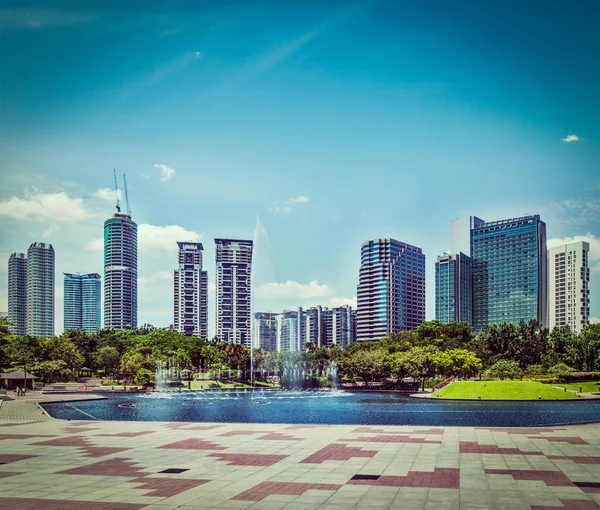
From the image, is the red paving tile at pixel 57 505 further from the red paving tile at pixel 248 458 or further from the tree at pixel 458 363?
the tree at pixel 458 363

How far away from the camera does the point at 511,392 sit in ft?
238

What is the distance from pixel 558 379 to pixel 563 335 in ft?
97.9

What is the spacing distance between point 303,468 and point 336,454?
152 inches

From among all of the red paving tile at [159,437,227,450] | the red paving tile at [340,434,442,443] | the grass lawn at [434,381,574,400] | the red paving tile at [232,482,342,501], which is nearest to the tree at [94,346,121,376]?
the grass lawn at [434,381,574,400]

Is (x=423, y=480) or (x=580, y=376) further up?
(x=423, y=480)

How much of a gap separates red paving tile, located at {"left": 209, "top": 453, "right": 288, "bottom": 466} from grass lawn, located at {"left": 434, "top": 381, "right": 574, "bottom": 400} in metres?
51.6

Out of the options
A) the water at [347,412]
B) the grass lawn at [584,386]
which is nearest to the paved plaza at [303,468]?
the water at [347,412]

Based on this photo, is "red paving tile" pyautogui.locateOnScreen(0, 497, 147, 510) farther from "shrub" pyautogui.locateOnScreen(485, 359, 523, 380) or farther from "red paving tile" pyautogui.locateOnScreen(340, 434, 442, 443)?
"shrub" pyautogui.locateOnScreen(485, 359, 523, 380)

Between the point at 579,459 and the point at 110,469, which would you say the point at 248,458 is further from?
the point at 579,459

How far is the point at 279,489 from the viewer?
2056cm

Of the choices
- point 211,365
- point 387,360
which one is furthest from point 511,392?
point 211,365

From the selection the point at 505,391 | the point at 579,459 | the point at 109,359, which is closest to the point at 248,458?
the point at 579,459

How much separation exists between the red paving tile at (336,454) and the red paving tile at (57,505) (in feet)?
30.6

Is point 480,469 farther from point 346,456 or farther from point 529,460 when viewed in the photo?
point 346,456
